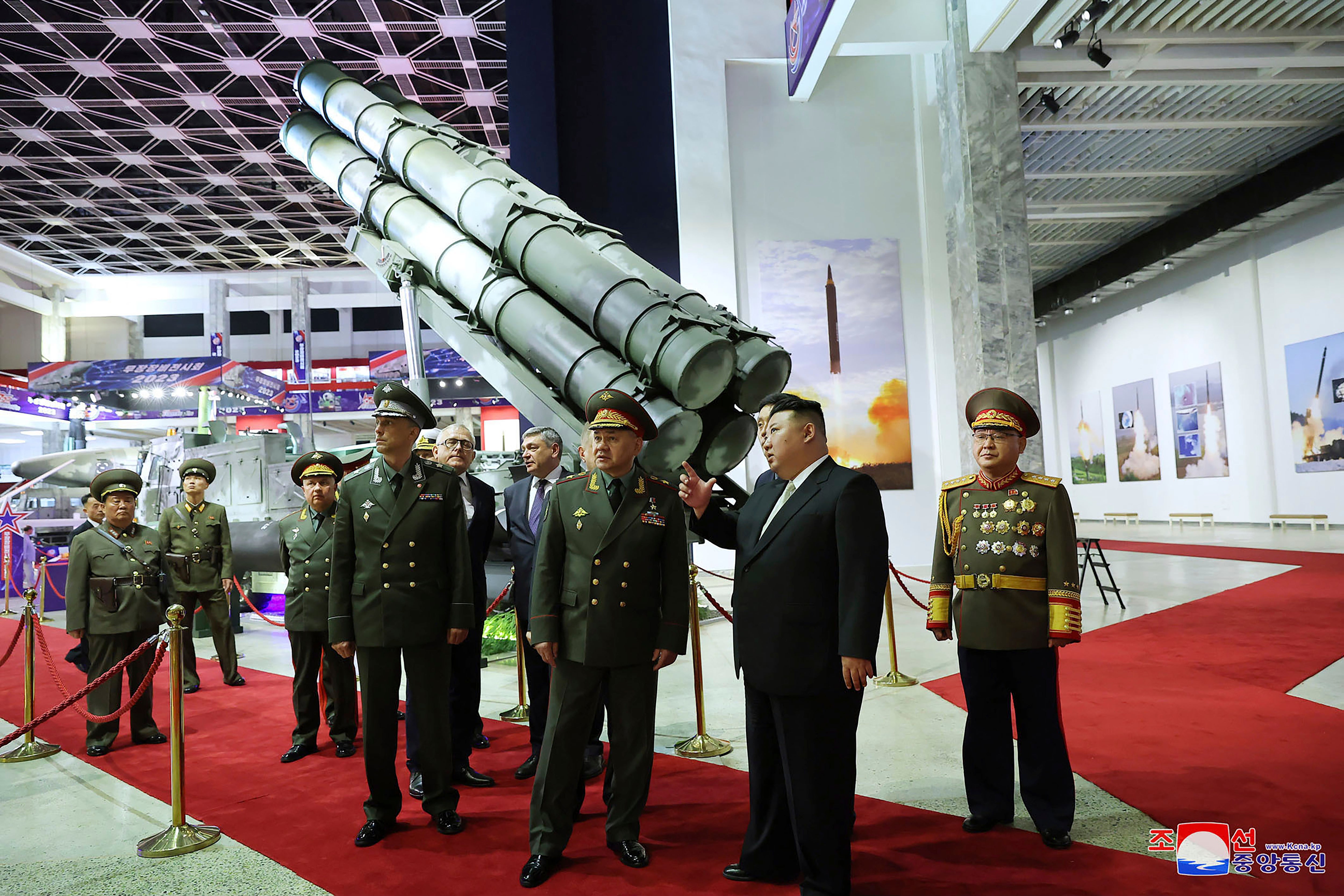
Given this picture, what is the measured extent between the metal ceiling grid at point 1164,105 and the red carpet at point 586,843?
26.2ft

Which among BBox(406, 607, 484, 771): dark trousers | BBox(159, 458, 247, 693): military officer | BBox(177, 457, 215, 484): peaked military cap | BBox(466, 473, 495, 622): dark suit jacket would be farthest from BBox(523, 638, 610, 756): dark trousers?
BBox(177, 457, 215, 484): peaked military cap

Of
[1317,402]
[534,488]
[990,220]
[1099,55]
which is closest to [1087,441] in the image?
[1317,402]

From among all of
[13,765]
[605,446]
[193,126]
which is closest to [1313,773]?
[605,446]

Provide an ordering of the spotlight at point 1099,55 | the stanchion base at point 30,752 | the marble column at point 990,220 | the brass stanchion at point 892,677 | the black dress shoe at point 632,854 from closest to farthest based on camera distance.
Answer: the black dress shoe at point 632,854 → the stanchion base at point 30,752 → the brass stanchion at point 892,677 → the marble column at point 990,220 → the spotlight at point 1099,55

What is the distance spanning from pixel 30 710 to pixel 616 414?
411cm

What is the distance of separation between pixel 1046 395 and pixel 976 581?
22.8 m

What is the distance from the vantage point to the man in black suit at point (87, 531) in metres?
4.86

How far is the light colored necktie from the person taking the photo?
263cm

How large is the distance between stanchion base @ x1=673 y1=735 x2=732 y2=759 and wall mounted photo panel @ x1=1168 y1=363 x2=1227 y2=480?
16459 millimetres

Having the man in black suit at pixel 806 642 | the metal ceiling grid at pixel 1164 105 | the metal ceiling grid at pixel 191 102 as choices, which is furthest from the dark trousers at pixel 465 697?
the metal ceiling grid at pixel 191 102

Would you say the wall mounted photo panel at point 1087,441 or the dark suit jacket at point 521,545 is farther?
the wall mounted photo panel at point 1087,441

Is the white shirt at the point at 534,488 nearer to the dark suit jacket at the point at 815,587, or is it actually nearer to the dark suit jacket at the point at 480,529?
the dark suit jacket at the point at 480,529

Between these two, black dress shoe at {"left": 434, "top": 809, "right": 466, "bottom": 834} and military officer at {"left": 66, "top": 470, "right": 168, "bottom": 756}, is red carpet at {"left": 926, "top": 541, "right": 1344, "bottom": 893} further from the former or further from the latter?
military officer at {"left": 66, "top": 470, "right": 168, "bottom": 756}

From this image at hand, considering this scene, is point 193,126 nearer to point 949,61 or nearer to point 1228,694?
point 949,61
